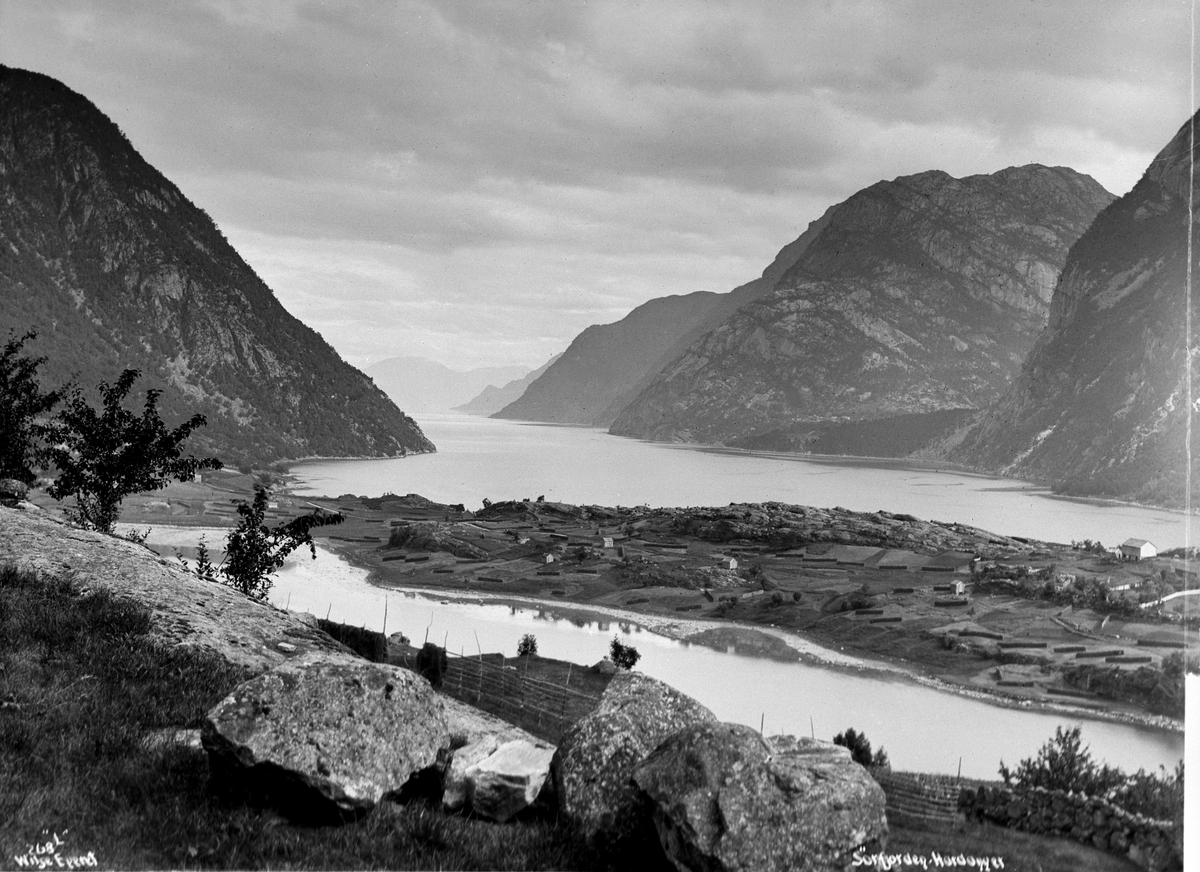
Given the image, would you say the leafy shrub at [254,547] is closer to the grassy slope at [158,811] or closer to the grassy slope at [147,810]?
the grassy slope at [158,811]

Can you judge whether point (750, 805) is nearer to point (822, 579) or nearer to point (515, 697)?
point (515, 697)

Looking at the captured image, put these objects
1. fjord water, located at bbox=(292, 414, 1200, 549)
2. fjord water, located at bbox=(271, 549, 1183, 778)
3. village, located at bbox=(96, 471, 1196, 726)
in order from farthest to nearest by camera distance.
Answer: fjord water, located at bbox=(292, 414, 1200, 549) < village, located at bbox=(96, 471, 1196, 726) < fjord water, located at bbox=(271, 549, 1183, 778)

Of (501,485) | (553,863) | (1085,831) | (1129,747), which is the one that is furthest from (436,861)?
(501,485)

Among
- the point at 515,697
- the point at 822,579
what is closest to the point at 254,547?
the point at 515,697

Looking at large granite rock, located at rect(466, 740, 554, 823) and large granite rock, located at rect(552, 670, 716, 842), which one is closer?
large granite rock, located at rect(552, 670, 716, 842)

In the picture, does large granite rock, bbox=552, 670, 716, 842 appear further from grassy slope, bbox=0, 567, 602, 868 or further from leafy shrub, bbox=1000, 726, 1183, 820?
leafy shrub, bbox=1000, 726, 1183, 820

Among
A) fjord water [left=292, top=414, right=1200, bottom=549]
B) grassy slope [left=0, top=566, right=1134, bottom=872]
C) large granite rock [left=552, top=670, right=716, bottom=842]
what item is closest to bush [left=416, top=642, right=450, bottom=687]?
grassy slope [left=0, top=566, right=1134, bottom=872]
